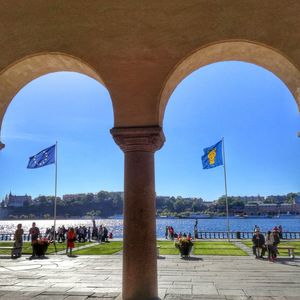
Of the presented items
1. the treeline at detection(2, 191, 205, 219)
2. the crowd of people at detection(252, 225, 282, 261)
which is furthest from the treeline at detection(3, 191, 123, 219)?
the crowd of people at detection(252, 225, 282, 261)

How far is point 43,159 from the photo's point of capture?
2630 cm

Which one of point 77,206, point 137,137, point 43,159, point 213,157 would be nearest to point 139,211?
point 137,137

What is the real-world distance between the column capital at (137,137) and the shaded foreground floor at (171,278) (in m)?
3.19

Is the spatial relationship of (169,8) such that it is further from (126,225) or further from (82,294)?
(82,294)

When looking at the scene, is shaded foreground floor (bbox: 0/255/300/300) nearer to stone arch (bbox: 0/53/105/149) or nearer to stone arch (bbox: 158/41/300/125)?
stone arch (bbox: 158/41/300/125)

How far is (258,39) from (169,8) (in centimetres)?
188

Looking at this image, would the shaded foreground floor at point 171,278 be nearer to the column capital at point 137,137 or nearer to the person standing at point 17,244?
the person standing at point 17,244

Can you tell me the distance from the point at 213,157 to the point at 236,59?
20567mm

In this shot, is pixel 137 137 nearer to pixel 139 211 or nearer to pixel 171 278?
pixel 139 211

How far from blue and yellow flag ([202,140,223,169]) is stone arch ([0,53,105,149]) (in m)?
20.7

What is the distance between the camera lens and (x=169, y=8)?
7.67 meters

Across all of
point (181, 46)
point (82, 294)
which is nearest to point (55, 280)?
point (82, 294)

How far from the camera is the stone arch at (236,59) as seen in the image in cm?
741

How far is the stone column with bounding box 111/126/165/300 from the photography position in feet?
22.6
